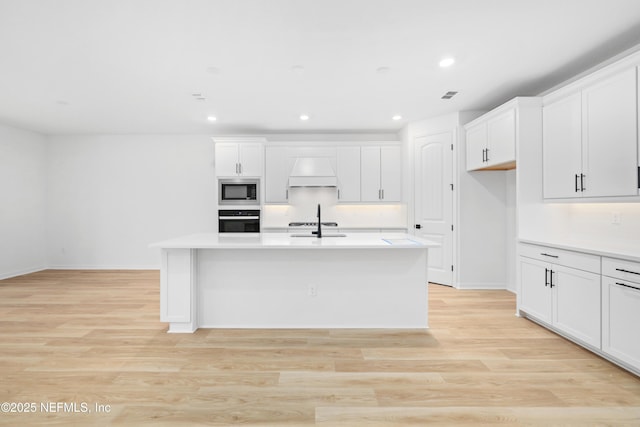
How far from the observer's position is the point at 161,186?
6.28 meters

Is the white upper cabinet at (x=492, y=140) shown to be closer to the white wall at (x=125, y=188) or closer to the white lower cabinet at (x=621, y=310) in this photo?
the white lower cabinet at (x=621, y=310)

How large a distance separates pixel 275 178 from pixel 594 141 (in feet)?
14.2

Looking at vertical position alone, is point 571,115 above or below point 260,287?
above

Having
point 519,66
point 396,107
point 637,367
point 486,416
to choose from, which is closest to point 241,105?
point 396,107

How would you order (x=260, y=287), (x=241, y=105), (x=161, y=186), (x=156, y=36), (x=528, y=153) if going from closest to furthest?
(x=156, y=36), (x=260, y=287), (x=528, y=153), (x=241, y=105), (x=161, y=186)

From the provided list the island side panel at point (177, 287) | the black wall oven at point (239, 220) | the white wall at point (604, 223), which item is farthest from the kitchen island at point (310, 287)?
the black wall oven at point (239, 220)

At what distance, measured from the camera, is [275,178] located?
5.71 meters

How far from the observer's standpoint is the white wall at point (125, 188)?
247 inches

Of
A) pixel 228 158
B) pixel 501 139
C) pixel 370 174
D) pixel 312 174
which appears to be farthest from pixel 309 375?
pixel 228 158

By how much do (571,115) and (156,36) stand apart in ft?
12.6

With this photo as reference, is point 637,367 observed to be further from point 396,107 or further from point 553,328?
point 396,107

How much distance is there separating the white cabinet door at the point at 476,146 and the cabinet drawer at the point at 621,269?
2.09 metres

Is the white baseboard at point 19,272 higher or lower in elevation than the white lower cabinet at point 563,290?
lower

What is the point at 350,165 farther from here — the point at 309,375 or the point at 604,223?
the point at 309,375
